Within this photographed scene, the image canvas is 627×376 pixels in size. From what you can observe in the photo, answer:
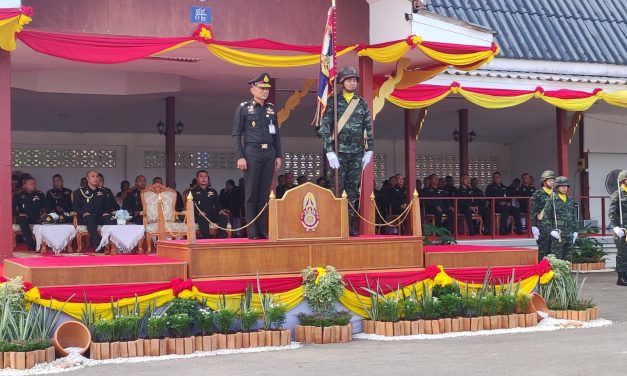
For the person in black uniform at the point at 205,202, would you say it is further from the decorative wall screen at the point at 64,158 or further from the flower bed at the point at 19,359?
the flower bed at the point at 19,359

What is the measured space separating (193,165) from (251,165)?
10.5m

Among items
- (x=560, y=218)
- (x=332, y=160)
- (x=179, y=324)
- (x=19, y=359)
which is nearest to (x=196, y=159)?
(x=560, y=218)

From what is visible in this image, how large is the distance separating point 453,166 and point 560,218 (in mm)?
9880

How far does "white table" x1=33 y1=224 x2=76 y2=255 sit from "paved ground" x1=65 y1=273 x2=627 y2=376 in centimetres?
636

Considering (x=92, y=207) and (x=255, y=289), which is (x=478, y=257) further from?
(x=92, y=207)

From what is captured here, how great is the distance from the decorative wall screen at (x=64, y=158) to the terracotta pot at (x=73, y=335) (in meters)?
11.1

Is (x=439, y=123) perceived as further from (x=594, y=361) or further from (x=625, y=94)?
(x=594, y=361)

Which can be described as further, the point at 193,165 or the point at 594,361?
the point at 193,165

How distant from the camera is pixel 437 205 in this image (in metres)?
18.2

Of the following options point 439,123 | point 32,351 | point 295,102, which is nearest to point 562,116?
point 439,123

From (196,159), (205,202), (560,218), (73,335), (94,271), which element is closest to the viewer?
(73,335)

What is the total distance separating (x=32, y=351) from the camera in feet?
25.4

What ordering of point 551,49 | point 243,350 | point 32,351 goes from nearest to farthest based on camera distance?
point 32,351, point 243,350, point 551,49

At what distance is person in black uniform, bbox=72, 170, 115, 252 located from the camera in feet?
48.0
